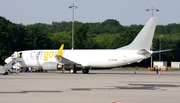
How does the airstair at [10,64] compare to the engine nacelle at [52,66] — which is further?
the engine nacelle at [52,66]

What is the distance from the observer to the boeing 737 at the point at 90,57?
58438 millimetres

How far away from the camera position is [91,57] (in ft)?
202

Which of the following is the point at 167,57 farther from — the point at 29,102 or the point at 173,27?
the point at 29,102

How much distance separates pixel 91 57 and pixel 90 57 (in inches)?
6.1

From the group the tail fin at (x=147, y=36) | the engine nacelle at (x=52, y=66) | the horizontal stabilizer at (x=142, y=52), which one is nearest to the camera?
the horizontal stabilizer at (x=142, y=52)

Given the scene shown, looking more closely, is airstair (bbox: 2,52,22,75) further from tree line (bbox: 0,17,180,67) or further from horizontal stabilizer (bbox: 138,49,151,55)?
tree line (bbox: 0,17,180,67)

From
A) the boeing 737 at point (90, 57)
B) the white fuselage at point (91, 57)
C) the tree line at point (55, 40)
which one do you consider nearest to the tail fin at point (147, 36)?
the boeing 737 at point (90, 57)

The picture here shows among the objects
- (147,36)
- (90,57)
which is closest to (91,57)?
(90,57)

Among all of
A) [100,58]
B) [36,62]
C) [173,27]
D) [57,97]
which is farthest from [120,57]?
[173,27]

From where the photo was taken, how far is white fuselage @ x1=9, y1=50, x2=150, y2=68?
5912 cm

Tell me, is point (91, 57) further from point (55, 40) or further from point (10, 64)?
point (55, 40)

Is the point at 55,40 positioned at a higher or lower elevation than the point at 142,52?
higher

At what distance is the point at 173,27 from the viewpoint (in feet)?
645

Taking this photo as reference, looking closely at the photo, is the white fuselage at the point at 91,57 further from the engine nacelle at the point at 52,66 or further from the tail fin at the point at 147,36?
the engine nacelle at the point at 52,66
